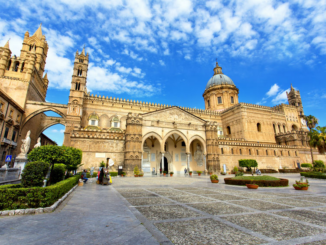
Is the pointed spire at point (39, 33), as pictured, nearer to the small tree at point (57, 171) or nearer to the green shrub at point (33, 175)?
the small tree at point (57, 171)

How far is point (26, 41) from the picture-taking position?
39.9 meters

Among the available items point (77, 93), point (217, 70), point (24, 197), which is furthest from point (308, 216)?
point (217, 70)

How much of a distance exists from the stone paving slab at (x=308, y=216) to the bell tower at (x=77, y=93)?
104 feet

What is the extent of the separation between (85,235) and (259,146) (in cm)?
3957

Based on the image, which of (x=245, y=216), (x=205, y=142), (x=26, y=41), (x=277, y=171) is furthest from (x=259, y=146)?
(x=26, y=41)

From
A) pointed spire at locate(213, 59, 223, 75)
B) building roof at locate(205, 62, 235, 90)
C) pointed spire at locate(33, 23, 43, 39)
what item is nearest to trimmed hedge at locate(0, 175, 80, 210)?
pointed spire at locate(33, 23, 43, 39)

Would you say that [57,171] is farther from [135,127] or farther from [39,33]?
[39,33]

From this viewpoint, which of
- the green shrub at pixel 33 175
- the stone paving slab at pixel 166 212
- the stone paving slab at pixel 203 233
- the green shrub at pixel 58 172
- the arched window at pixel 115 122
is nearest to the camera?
→ the stone paving slab at pixel 203 233

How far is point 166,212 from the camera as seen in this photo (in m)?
5.93

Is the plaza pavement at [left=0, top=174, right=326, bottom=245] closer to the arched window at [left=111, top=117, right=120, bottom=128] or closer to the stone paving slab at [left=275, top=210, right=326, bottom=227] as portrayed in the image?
the stone paving slab at [left=275, top=210, right=326, bottom=227]

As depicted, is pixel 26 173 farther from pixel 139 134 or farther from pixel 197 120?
pixel 197 120

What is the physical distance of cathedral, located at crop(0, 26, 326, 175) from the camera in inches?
1062

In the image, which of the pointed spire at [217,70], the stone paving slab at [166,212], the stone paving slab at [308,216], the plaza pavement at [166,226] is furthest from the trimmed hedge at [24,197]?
the pointed spire at [217,70]

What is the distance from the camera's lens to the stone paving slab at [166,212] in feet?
17.9
